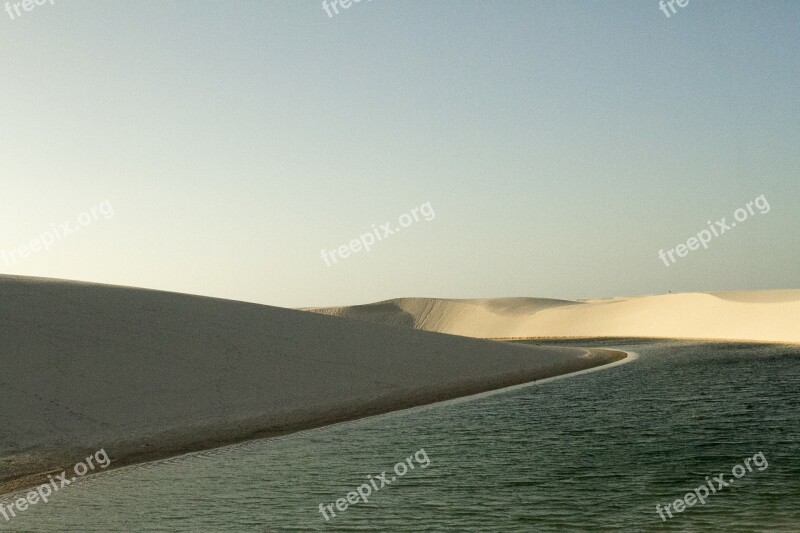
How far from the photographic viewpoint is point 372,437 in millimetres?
21516

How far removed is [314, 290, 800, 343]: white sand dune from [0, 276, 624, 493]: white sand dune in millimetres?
46323

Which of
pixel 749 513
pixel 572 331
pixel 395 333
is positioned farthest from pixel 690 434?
pixel 572 331

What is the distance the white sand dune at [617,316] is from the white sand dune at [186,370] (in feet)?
152

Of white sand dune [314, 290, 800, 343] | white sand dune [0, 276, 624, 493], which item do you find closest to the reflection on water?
white sand dune [0, 276, 624, 493]

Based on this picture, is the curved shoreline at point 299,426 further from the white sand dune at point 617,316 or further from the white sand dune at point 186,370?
the white sand dune at point 617,316

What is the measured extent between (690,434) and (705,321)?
3389 inches

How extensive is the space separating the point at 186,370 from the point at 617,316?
4027 inches

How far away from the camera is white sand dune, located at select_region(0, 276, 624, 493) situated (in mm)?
21875

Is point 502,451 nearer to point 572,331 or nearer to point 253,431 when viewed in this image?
point 253,431

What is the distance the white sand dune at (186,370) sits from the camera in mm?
21875

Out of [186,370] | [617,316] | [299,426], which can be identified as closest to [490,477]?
[299,426]

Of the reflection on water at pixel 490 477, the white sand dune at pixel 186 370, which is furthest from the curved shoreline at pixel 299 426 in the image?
the reflection on water at pixel 490 477

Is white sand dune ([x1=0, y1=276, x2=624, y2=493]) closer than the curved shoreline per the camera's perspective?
No

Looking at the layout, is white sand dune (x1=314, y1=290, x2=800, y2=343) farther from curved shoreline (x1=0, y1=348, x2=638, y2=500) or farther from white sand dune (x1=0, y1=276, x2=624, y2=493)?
curved shoreline (x1=0, y1=348, x2=638, y2=500)
